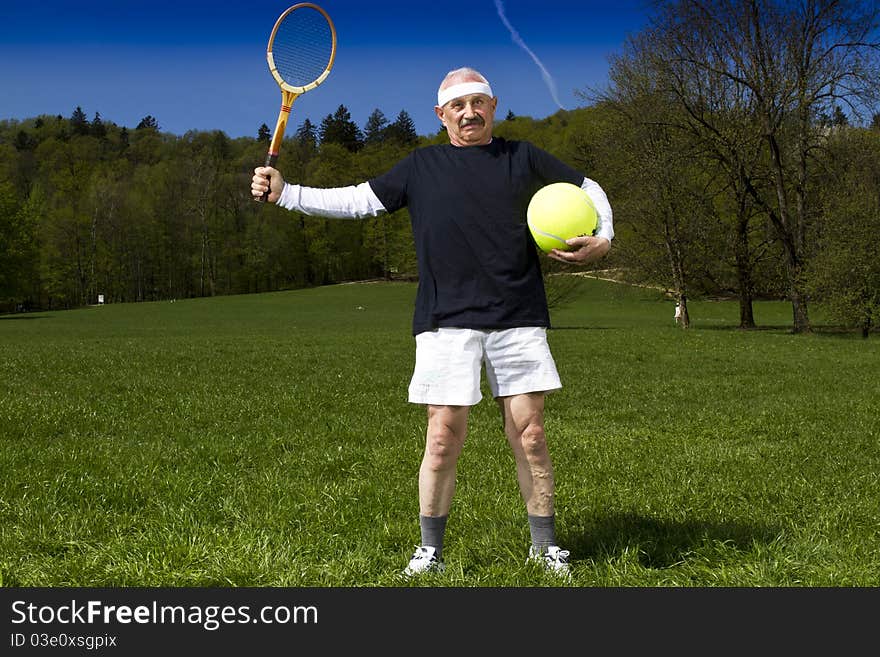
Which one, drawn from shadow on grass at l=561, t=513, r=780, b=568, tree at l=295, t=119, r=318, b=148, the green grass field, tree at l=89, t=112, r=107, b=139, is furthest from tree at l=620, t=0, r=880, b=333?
tree at l=89, t=112, r=107, b=139

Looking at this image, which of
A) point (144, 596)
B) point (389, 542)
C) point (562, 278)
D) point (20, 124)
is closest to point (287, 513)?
point (389, 542)

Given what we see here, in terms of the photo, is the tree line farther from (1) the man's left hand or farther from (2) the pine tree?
(2) the pine tree

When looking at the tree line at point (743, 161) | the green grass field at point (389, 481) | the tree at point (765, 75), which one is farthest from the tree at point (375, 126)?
the green grass field at point (389, 481)

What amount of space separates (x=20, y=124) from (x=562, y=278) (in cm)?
13829

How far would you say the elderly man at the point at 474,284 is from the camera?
420 centimetres

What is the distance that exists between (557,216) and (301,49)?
8.54ft

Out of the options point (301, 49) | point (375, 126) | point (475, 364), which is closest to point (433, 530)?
point (475, 364)

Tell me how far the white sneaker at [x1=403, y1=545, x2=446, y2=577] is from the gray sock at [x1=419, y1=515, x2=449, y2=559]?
0.09ft

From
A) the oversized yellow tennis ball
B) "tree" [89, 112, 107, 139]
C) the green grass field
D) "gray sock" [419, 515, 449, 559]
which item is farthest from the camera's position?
"tree" [89, 112, 107, 139]

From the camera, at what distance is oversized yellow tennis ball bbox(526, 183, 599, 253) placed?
4.10m

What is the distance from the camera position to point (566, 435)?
927 cm

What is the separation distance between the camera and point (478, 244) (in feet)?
13.8

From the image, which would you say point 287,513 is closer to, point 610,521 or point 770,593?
point 610,521

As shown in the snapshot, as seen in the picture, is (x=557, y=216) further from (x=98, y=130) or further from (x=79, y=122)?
(x=79, y=122)
